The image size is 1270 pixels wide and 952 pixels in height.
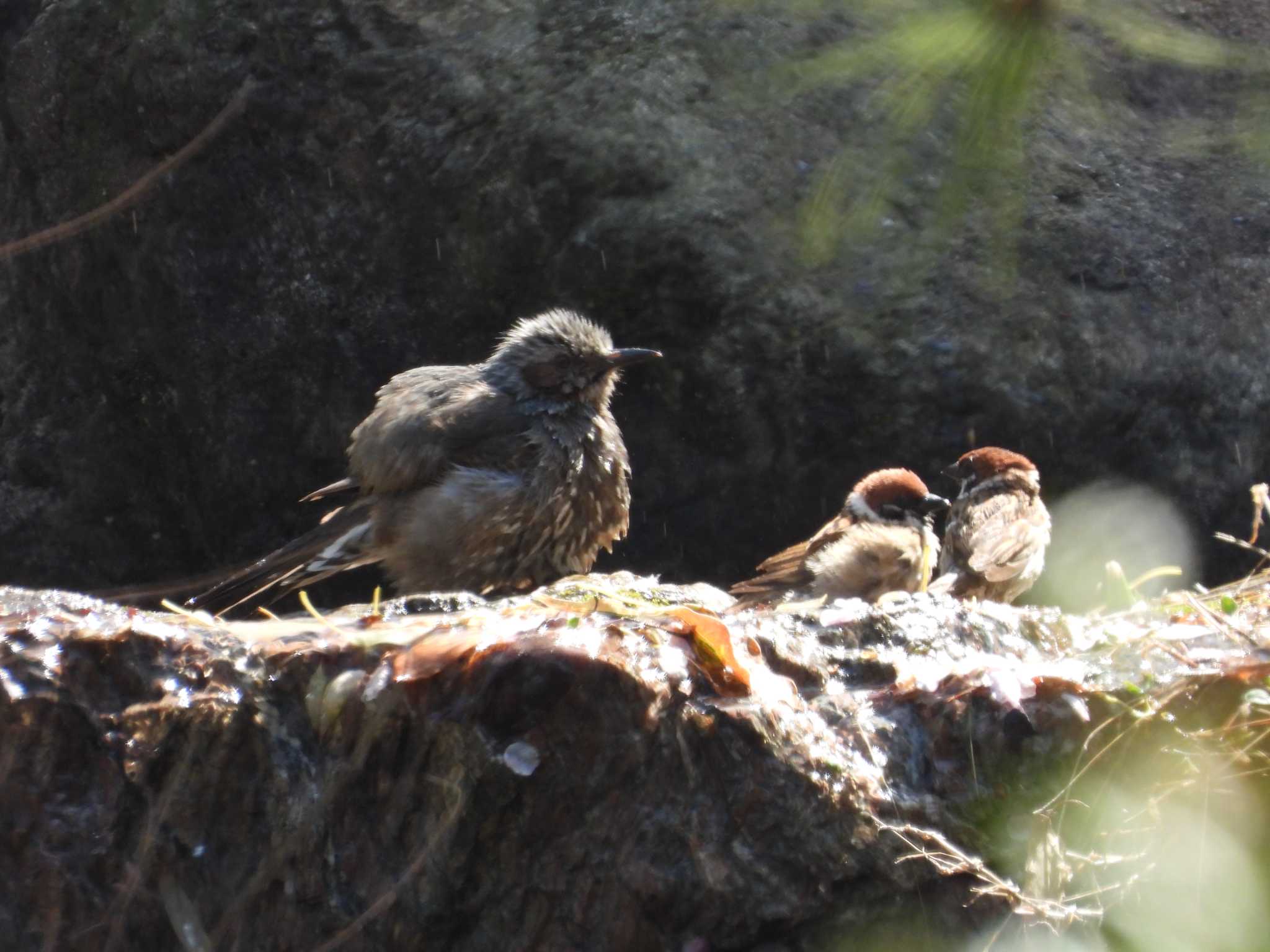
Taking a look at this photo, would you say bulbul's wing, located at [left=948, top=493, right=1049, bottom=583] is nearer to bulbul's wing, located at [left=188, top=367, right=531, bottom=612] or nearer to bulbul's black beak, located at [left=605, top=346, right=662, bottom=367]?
bulbul's black beak, located at [left=605, top=346, right=662, bottom=367]

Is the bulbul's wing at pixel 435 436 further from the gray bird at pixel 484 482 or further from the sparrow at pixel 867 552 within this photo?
the sparrow at pixel 867 552

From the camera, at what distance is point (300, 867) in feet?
10.6

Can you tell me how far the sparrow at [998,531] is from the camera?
22.2 feet

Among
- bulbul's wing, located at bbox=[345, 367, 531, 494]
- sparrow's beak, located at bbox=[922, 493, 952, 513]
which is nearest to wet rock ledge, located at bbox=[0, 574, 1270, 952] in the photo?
bulbul's wing, located at bbox=[345, 367, 531, 494]

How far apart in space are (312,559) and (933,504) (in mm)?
2927

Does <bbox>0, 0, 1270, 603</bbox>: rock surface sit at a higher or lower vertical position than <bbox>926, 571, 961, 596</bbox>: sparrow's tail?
higher

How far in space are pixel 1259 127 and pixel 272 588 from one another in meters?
5.87

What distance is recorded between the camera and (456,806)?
10.6 ft

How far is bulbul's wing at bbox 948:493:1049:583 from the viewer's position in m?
6.75

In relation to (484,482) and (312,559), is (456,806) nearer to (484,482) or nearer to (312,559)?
(484,482)

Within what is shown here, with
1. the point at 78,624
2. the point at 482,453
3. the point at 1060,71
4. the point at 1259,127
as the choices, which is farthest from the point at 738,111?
the point at 78,624

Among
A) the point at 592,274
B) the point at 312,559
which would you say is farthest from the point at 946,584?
the point at 312,559

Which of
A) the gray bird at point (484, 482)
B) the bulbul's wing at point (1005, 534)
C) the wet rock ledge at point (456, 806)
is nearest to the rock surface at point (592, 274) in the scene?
the bulbul's wing at point (1005, 534)

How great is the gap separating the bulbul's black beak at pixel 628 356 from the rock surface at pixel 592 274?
620mm
